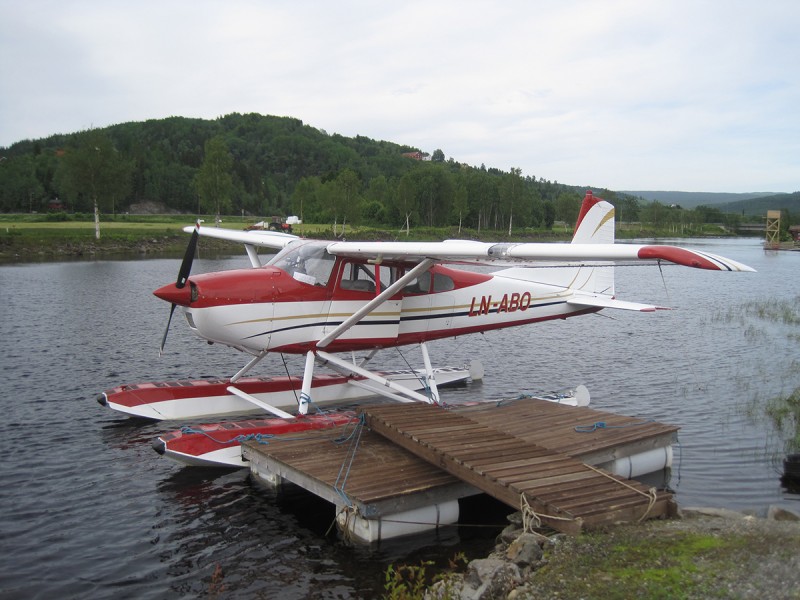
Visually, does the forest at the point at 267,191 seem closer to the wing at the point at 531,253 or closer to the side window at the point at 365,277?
the side window at the point at 365,277

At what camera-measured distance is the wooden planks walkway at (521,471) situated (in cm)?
632

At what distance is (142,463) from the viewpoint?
959cm

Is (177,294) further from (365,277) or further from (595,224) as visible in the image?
(595,224)

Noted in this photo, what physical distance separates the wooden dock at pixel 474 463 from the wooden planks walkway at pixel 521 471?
0.04 ft

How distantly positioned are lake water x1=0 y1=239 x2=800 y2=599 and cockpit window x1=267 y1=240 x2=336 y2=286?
9.59ft

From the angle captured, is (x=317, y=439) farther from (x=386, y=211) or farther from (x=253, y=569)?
(x=386, y=211)

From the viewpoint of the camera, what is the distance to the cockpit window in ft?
32.9

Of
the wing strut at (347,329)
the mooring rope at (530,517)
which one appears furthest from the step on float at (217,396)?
the mooring rope at (530,517)

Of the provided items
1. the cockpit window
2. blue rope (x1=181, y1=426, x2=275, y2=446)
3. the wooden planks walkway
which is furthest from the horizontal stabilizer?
blue rope (x1=181, y1=426, x2=275, y2=446)

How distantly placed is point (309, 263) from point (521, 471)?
15.0 feet

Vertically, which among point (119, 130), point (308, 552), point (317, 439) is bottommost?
point (308, 552)

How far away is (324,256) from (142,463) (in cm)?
389

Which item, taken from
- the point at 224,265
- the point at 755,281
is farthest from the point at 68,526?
the point at 755,281

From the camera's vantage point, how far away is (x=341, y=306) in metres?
10.2
